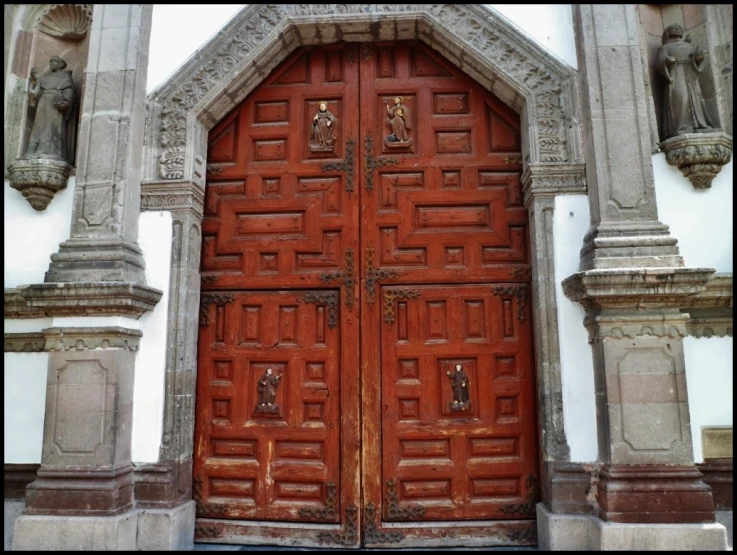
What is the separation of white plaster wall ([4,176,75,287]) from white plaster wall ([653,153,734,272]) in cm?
483

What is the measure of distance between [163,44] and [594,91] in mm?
3609

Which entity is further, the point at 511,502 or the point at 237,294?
the point at 237,294

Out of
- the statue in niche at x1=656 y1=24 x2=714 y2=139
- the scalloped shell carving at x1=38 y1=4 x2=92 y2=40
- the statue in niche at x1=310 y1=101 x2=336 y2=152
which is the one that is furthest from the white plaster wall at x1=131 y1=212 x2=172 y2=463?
the statue in niche at x1=656 y1=24 x2=714 y2=139

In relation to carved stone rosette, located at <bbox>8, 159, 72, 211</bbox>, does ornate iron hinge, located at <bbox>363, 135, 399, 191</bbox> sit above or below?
above

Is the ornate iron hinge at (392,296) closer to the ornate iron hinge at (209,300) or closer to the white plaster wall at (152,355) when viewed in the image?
the ornate iron hinge at (209,300)

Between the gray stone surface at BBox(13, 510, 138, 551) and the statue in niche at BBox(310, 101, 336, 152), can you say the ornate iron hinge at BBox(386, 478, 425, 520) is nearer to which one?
the gray stone surface at BBox(13, 510, 138, 551)

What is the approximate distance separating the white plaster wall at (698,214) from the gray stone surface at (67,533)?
467cm

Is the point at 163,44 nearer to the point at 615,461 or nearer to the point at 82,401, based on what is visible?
the point at 82,401

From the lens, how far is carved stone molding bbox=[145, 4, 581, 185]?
4766 mm

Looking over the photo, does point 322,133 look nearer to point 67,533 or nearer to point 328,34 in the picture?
point 328,34

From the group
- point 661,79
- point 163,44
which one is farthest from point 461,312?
point 163,44

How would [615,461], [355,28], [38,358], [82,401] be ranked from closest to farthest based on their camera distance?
[615,461] < [82,401] < [38,358] < [355,28]

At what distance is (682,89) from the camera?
465cm

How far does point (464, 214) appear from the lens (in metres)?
4.93
